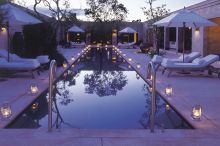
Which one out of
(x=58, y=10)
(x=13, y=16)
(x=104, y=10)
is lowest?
(x=13, y=16)

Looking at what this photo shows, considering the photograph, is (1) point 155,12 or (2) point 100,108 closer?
(2) point 100,108

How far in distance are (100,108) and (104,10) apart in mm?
46875

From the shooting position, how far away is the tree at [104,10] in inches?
2153

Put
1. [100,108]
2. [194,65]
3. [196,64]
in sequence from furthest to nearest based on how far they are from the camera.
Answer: [196,64]
[194,65]
[100,108]

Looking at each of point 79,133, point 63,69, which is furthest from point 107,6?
point 79,133

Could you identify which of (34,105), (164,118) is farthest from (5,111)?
(164,118)

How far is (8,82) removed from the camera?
12.4 meters

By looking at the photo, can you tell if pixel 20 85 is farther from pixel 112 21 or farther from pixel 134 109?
pixel 112 21

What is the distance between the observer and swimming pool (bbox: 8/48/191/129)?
7.52m

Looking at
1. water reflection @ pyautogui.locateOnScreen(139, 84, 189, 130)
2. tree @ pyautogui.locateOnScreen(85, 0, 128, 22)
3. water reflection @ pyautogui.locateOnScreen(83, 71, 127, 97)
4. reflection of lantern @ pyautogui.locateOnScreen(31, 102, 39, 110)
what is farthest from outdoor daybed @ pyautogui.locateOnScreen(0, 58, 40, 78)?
tree @ pyautogui.locateOnScreen(85, 0, 128, 22)

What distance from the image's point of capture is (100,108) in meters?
9.17

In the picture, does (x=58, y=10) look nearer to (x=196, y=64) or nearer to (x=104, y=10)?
(x=196, y=64)

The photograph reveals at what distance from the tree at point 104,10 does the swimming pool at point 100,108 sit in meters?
41.0

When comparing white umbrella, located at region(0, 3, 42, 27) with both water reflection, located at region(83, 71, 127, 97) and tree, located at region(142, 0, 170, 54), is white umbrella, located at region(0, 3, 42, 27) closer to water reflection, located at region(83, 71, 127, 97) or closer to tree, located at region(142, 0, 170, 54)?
water reflection, located at region(83, 71, 127, 97)
